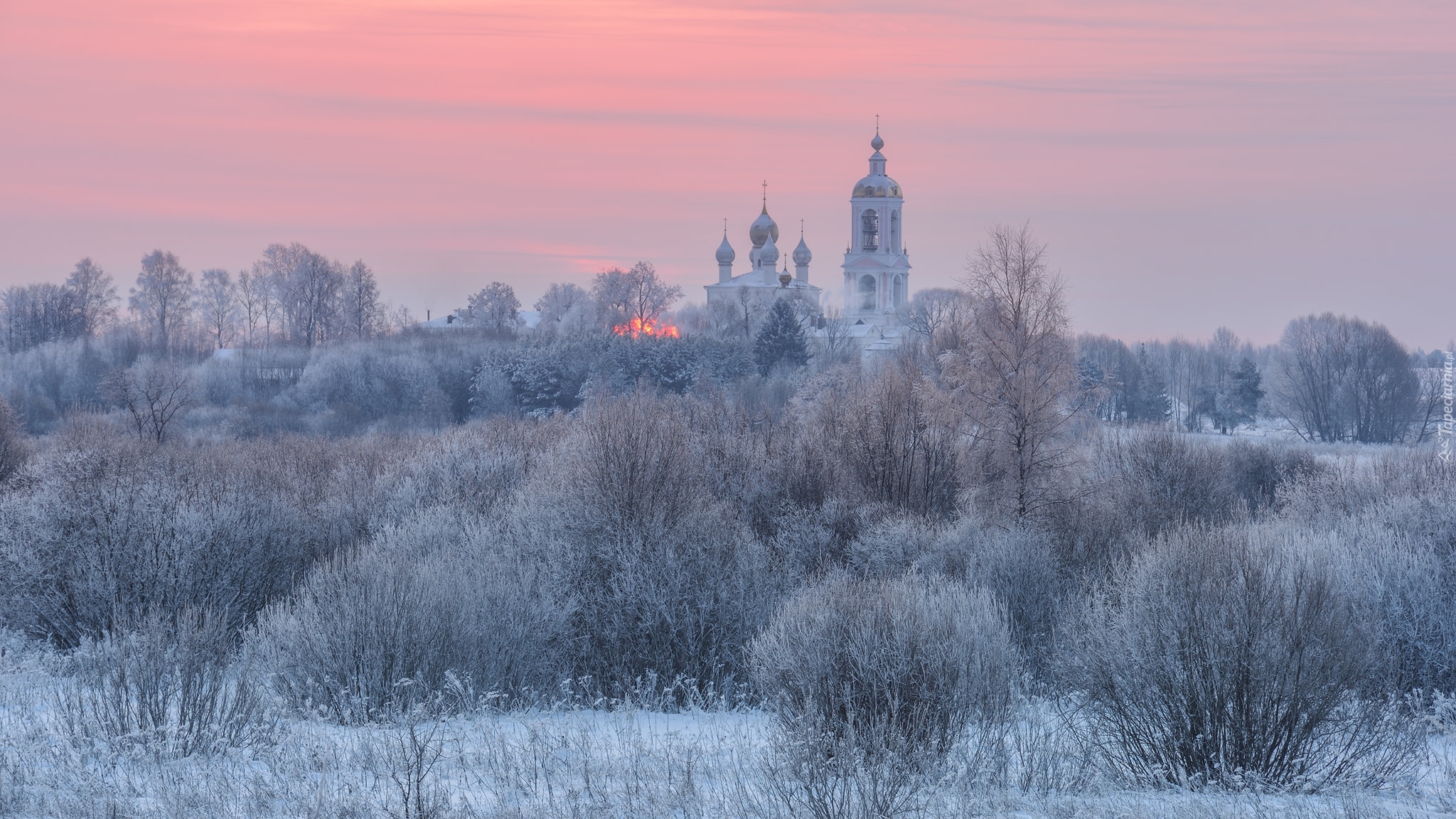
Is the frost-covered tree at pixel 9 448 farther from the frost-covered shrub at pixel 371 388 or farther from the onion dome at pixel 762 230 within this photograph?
the onion dome at pixel 762 230

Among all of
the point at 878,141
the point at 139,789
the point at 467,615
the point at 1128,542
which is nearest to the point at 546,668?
the point at 467,615

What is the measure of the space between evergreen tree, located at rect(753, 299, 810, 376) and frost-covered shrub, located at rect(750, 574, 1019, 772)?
5918cm

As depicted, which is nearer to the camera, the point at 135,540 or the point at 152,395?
the point at 135,540

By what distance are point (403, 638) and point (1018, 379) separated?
19115 millimetres

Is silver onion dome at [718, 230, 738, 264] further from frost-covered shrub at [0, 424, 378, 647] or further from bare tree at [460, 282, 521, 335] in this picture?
frost-covered shrub at [0, 424, 378, 647]

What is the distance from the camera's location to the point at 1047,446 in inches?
1313

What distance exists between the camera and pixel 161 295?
318ft

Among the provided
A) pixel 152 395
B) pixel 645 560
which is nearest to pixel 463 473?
pixel 645 560

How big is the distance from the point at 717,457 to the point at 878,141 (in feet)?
225

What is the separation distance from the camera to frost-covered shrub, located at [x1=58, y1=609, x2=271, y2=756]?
13.6 metres

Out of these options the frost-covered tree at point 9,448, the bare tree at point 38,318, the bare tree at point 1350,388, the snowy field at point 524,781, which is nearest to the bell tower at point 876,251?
the bare tree at point 1350,388

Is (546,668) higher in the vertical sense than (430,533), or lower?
lower

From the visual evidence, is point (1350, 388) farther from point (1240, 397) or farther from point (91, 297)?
point (91, 297)

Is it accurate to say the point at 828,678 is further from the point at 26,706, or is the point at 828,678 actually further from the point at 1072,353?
the point at 1072,353
